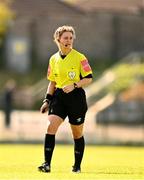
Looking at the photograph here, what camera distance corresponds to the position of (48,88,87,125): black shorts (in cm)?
1344

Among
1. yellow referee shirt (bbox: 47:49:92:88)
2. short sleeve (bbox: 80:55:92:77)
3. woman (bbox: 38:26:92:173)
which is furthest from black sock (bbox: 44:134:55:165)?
short sleeve (bbox: 80:55:92:77)

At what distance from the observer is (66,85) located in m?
13.4

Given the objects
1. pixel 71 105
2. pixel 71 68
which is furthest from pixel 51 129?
pixel 71 68

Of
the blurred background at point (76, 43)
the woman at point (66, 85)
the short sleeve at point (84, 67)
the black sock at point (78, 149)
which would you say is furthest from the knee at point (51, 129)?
the blurred background at point (76, 43)

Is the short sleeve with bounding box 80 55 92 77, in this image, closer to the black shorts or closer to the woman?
the woman

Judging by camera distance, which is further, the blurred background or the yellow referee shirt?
the blurred background

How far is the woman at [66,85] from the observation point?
1332 cm

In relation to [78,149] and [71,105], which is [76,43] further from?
[71,105]

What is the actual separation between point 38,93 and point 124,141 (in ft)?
54.1

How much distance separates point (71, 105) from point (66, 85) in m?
0.29

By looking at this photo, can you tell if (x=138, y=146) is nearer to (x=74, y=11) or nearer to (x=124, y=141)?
(x=124, y=141)

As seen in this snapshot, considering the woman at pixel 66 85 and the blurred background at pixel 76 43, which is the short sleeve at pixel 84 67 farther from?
the blurred background at pixel 76 43

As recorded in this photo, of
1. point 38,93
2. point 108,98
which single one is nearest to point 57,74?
point 108,98

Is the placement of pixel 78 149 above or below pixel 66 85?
below
